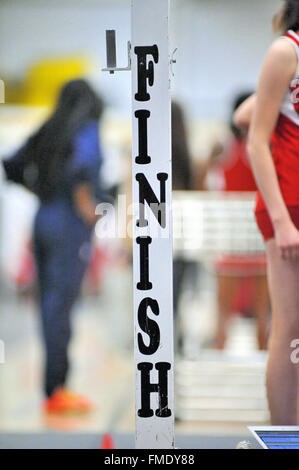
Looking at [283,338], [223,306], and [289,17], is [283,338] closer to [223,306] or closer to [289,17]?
[289,17]

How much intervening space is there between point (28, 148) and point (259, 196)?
3.09 feet

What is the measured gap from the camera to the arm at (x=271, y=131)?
1.69 meters

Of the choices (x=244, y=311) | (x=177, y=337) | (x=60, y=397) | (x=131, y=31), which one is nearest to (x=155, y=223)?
(x=131, y=31)

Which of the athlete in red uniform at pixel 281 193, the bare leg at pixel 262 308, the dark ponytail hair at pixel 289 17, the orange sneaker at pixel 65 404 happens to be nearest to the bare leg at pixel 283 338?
the athlete in red uniform at pixel 281 193

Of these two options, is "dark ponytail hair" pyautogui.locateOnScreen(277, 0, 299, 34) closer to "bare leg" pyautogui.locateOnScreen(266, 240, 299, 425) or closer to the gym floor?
"bare leg" pyautogui.locateOnScreen(266, 240, 299, 425)

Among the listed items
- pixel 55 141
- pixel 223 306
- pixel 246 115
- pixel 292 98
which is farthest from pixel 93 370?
pixel 292 98

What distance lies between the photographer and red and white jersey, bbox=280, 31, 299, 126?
5.60 feet

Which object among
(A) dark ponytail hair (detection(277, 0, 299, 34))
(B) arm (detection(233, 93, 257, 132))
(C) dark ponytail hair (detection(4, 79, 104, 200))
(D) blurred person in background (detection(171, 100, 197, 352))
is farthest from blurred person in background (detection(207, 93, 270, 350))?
(A) dark ponytail hair (detection(277, 0, 299, 34))

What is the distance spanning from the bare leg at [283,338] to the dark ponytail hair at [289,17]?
1.65 feet

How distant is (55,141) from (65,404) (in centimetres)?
102

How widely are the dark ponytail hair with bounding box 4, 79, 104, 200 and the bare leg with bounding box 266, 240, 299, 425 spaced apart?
1.03 metres

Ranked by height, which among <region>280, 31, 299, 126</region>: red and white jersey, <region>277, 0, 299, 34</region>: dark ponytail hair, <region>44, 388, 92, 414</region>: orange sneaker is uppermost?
<region>277, 0, 299, 34</region>: dark ponytail hair

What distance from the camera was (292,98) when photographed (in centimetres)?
172

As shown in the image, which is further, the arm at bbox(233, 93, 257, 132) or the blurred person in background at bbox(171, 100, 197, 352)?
the blurred person in background at bbox(171, 100, 197, 352)
